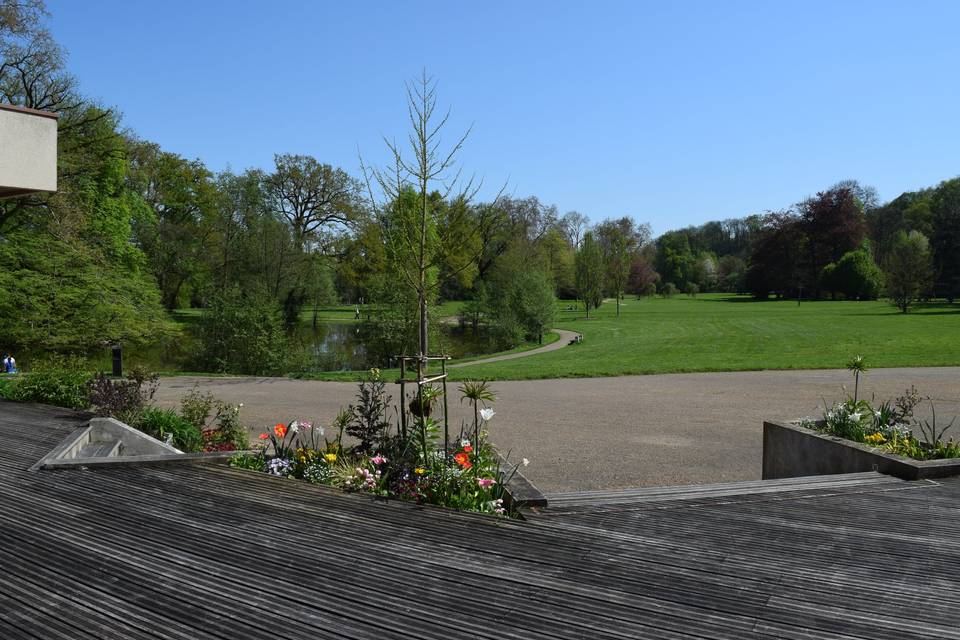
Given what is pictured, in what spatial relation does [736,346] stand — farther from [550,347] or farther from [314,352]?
[314,352]

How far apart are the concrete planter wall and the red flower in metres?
3.55

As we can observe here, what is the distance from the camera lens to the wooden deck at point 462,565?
9.61 ft

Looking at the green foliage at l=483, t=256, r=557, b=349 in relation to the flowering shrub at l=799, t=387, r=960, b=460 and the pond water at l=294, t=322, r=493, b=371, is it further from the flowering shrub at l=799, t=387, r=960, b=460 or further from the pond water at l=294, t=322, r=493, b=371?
the flowering shrub at l=799, t=387, r=960, b=460

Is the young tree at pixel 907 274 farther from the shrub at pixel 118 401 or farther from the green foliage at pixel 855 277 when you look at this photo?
the shrub at pixel 118 401

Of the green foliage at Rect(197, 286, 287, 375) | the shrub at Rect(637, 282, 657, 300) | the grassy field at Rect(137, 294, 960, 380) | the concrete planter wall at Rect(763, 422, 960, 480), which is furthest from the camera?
the shrub at Rect(637, 282, 657, 300)

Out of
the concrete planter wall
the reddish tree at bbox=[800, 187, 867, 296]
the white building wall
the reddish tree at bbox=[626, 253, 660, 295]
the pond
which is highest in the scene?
the reddish tree at bbox=[800, 187, 867, 296]

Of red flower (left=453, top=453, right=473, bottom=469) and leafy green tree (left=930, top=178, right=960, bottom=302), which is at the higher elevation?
leafy green tree (left=930, top=178, right=960, bottom=302)

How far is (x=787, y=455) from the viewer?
714 centimetres

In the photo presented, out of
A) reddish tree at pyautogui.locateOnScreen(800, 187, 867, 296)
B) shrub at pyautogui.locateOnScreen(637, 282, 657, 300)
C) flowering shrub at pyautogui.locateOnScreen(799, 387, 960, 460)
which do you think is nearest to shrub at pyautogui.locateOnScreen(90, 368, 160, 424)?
flowering shrub at pyautogui.locateOnScreen(799, 387, 960, 460)

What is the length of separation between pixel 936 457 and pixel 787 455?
1.39 meters

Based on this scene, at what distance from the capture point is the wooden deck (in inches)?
115

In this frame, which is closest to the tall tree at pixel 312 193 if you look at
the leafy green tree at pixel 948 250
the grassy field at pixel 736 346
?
the grassy field at pixel 736 346

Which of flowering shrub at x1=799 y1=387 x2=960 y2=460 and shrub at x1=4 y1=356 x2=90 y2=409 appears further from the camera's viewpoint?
shrub at x1=4 y1=356 x2=90 y2=409

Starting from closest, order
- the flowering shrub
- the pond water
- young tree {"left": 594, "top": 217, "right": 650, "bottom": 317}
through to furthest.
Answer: the flowering shrub
the pond water
young tree {"left": 594, "top": 217, "right": 650, "bottom": 317}
